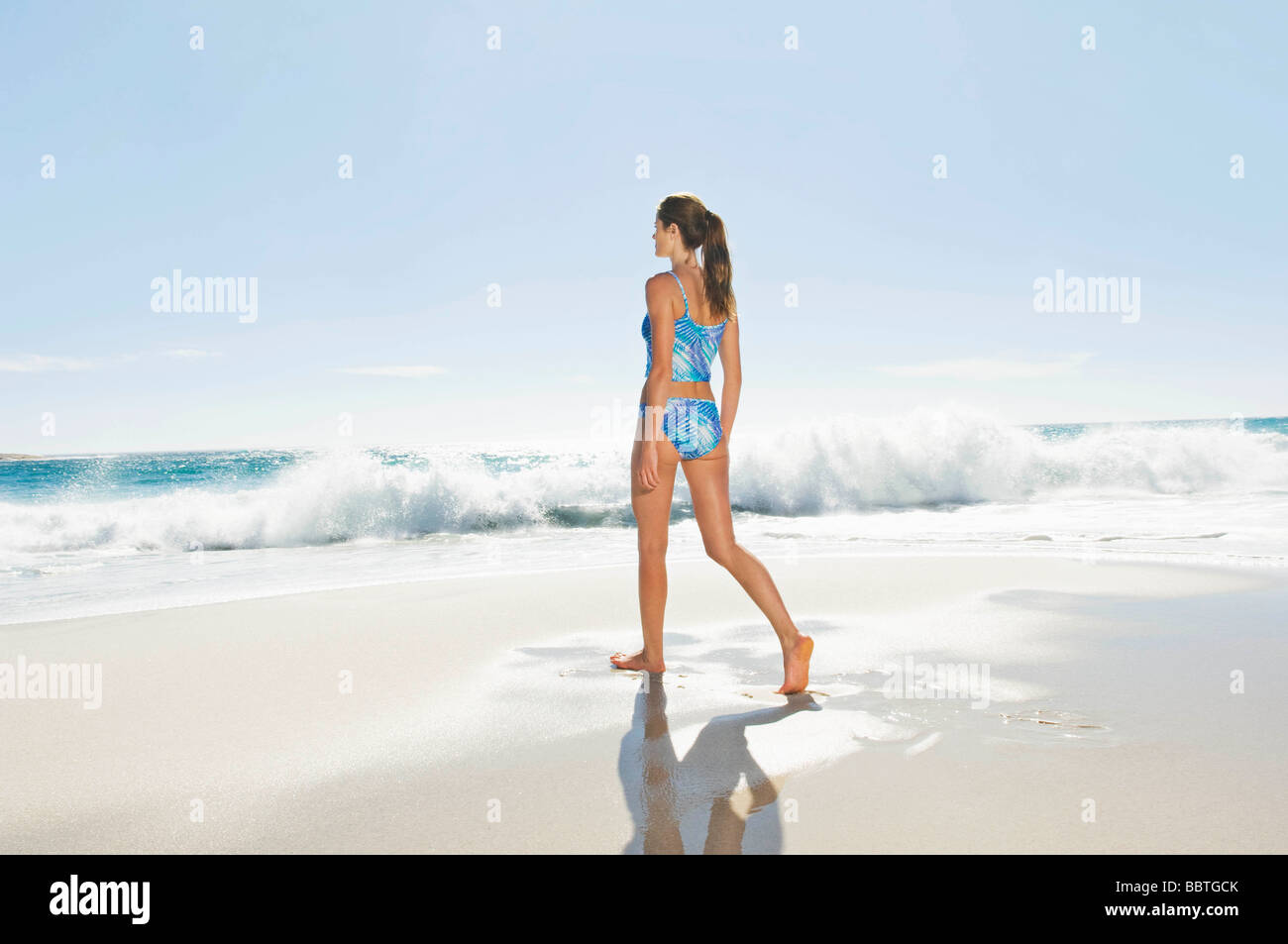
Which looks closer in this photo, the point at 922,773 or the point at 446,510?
the point at 922,773

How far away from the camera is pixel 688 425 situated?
3.58 m

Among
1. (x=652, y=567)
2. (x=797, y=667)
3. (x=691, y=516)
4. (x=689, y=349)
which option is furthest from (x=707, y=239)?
(x=691, y=516)

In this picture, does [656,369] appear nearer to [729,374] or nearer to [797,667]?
[729,374]

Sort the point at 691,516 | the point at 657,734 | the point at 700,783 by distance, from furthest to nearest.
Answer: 1. the point at 691,516
2. the point at 657,734
3. the point at 700,783

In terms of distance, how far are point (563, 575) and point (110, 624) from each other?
3.03 m

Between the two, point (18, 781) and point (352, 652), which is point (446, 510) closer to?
point (352, 652)

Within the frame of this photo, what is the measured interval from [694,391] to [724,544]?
67 centimetres

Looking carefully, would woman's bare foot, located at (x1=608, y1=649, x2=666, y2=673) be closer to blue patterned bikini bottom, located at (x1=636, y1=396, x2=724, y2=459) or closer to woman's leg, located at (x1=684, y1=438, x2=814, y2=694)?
woman's leg, located at (x1=684, y1=438, x2=814, y2=694)

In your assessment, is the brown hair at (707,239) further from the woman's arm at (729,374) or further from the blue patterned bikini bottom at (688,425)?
the blue patterned bikini bottom at (688,425)

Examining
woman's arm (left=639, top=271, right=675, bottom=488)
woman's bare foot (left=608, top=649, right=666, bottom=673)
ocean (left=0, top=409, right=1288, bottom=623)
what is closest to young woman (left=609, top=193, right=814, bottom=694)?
woman's arm (left=639, top=271, right=675, bottom=488)

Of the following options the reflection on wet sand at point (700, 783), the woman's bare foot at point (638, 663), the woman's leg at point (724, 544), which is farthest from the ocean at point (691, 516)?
the reflection on wet sand at point (700, 783)

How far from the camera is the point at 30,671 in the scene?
3.99 meters
